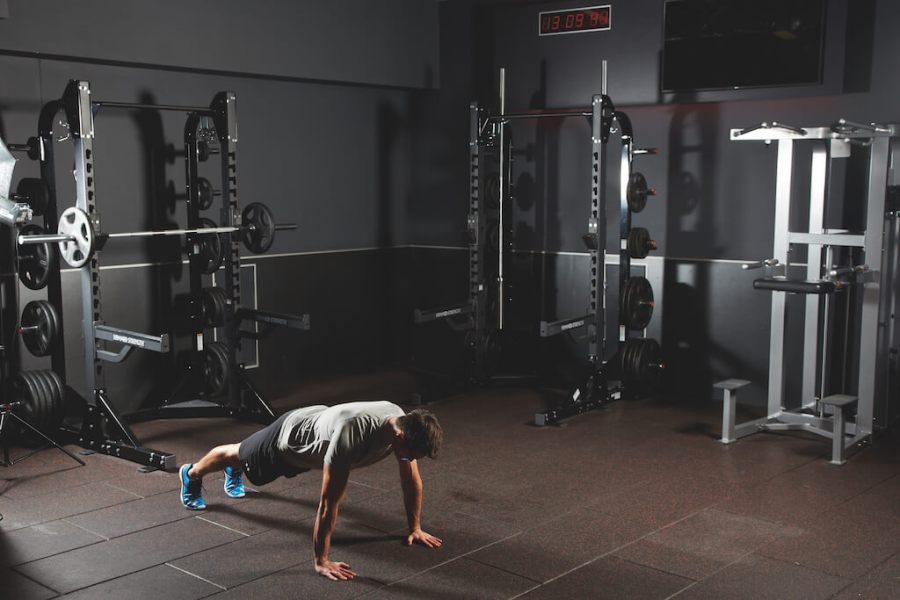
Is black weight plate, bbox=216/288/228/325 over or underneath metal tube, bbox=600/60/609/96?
underneath

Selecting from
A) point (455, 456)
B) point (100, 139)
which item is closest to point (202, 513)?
point (455, 456)

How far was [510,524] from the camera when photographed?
154 inches

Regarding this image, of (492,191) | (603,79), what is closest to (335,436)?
(492,191)

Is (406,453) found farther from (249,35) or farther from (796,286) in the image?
(249,35)

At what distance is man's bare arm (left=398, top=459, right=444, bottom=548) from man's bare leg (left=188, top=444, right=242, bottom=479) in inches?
27.6

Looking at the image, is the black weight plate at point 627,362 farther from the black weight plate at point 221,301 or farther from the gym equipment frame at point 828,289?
the black weight plate at point 221,301

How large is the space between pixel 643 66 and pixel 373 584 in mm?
4053

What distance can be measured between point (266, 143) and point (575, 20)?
2203mm

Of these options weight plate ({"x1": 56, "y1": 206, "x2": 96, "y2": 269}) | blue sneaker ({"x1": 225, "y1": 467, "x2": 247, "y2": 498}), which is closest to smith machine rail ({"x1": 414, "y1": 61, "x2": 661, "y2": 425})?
blue sneaker ({"x1": 225, "y1": 467, "x2": 247, "y2": 498})

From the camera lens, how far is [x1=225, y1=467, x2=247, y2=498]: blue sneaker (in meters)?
4.18

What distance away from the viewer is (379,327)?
7.29 meters

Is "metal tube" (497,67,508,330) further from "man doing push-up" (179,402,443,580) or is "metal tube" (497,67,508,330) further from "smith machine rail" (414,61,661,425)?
"man doing push-up" (179,402,443,580)

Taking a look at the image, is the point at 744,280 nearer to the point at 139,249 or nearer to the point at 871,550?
the point at 871,550

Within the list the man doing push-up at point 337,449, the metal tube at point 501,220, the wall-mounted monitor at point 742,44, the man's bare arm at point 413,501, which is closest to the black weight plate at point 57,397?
the man doing push-up at point 337,449
